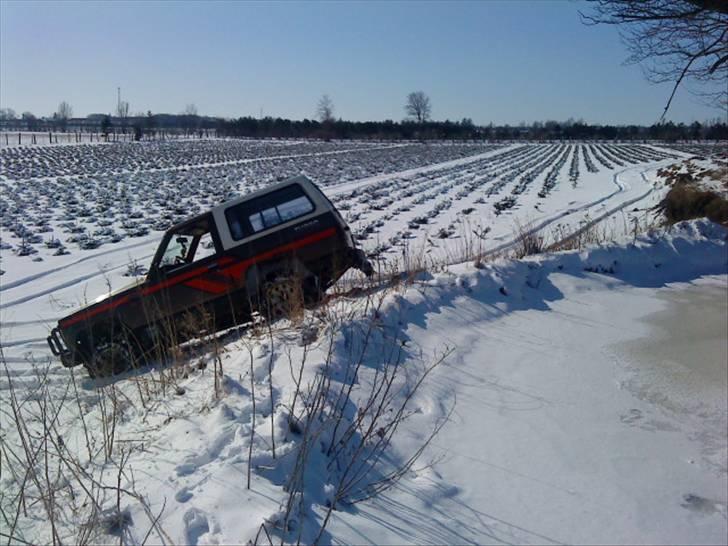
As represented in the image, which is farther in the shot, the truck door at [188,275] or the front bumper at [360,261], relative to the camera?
the front bumper at [360,261]

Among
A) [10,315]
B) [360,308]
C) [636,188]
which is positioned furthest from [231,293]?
[636,188]

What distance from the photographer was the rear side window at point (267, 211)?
7.79 m

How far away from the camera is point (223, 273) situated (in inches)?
302

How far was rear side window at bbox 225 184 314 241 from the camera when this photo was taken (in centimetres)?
779

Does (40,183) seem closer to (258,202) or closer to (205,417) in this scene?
(258,202)

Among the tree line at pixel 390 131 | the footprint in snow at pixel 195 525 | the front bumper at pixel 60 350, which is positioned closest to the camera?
the footprint in snow at pixel 195 525

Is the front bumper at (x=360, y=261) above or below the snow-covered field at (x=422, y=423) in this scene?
above

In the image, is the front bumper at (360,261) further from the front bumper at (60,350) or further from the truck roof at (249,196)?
the front bumper at (60,350)

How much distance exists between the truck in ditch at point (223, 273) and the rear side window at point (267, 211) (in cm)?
1

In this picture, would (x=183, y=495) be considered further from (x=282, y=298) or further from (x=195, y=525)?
(x=282, y=298)

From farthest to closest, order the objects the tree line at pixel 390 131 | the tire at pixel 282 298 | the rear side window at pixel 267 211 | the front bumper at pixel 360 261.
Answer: the tree line at pixel 390 131 → the front bumper at pixel 360 261 → the rear side window at pixel 267 211 → the tire at pixel 282 298

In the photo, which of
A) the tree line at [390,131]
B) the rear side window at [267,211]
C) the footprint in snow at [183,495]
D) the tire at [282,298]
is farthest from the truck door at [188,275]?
the tree line at [390,131]

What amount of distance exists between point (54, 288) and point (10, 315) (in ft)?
5.32

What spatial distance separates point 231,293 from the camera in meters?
7.70
